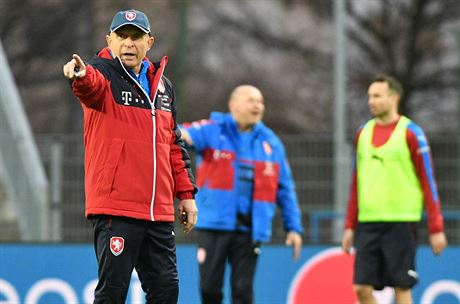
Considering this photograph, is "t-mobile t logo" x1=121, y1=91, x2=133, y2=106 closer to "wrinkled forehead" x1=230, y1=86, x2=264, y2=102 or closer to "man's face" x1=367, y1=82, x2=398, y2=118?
"wrinkled forehead" x1=230, y1=86, x2=264, y2=102

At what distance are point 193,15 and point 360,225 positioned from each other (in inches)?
697

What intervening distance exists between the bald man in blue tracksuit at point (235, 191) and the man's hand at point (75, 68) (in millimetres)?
3710

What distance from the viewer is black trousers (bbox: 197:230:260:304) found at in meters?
10.3

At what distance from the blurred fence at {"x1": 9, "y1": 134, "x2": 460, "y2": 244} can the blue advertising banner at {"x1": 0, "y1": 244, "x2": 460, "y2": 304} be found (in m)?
1.86

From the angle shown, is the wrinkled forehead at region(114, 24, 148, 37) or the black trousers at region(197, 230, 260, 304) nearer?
the wrinkled forehead at region(114, 24, 148, 37)

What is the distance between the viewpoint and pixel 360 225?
33.7ft

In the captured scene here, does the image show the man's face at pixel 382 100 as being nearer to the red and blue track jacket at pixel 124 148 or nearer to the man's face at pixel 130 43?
the red and blue track jacket at pixel 124 148

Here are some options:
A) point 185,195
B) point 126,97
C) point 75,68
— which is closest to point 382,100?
point 185,195

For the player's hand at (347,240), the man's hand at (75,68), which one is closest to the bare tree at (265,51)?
the player's hand at (347,240)

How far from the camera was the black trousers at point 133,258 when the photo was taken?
7.10 m

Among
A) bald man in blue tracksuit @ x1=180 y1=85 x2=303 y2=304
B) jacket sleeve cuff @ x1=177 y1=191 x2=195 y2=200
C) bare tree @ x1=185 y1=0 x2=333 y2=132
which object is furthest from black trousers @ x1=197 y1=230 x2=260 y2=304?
bare tree @ x1=185 y1=0 x2=333 y2=132

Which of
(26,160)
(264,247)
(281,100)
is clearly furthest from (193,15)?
(264,247)

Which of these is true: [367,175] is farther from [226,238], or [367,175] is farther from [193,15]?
[193,15]

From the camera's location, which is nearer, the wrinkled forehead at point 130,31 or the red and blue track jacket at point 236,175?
the wrinkled forehead at point 130,31
